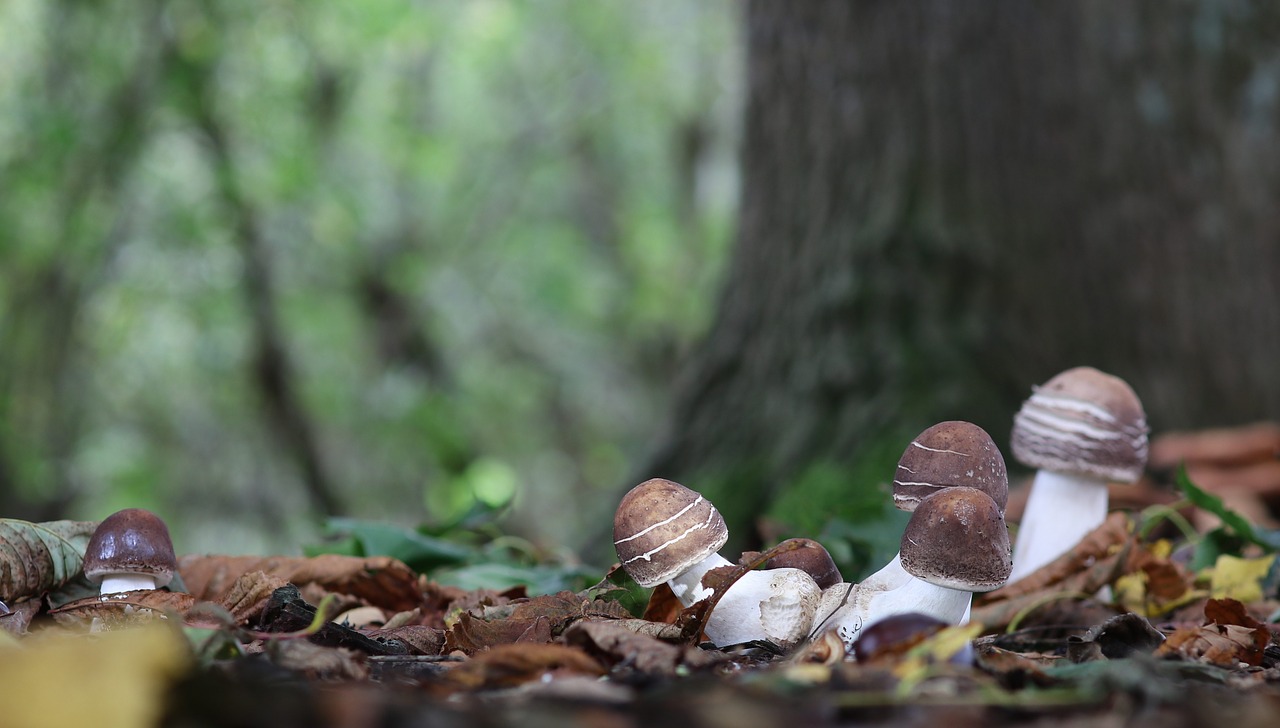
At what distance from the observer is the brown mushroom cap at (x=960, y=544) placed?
1.89m

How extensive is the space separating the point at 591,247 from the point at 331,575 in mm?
14128

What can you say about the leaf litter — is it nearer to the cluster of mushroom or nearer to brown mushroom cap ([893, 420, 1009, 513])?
the cluster of mushroom

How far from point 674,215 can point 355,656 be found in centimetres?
1547

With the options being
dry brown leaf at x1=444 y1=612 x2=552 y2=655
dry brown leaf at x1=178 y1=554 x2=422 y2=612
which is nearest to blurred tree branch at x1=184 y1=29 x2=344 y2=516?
dry brown leaf at x1=178 y1=554 x2=422 y2=612

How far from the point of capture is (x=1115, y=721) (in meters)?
1.30

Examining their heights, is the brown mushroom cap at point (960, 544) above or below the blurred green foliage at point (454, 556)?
above

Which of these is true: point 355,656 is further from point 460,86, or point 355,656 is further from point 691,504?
point 460,86

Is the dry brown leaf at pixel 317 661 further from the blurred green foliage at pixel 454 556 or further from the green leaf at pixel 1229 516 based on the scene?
the green leaf at pixel 1229 516

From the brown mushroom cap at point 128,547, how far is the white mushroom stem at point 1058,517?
82.7 inches

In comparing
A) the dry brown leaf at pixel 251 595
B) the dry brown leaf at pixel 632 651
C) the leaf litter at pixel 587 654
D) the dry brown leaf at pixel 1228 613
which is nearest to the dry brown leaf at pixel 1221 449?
the leaf litter at pixel 587 654

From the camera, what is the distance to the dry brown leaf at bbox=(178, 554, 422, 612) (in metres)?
2.58

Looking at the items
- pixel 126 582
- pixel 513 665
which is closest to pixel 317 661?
pixel 513 665

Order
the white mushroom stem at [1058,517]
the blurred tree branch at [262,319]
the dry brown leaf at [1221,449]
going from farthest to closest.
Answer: the blurred tree branch at [262,319] < the dry brown leaf at [1221,449] < the white mushroom stem at [1058,517]

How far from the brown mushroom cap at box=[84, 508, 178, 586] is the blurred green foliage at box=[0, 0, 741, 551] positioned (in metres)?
5.15
